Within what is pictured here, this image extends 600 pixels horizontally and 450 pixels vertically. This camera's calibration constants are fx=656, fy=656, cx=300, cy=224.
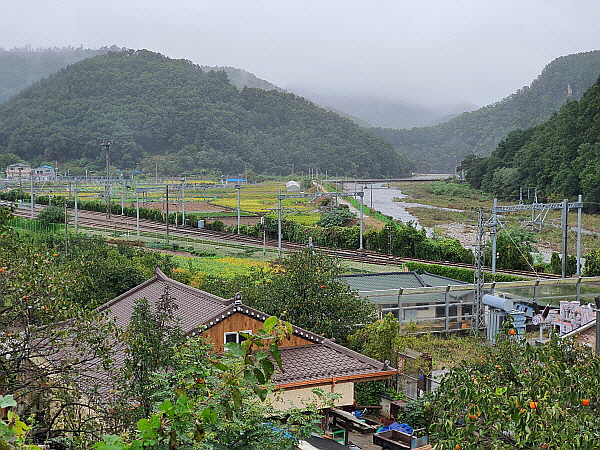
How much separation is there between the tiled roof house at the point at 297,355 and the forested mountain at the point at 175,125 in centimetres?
7876

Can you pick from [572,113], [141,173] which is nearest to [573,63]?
[572,113]

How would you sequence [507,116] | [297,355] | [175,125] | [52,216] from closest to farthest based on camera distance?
[297,355], [52,216], [175,125], [507,116]

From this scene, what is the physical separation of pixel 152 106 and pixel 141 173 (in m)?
23.9

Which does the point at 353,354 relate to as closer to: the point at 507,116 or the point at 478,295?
the point at 478,295

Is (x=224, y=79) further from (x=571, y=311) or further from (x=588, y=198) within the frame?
(x=571, y=311)

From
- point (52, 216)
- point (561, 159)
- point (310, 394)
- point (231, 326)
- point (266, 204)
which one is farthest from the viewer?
point (266, 204)

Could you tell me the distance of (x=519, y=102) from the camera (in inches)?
4803

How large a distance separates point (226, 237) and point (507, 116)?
99846mm

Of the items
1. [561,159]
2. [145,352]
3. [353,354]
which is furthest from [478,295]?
[561,159]

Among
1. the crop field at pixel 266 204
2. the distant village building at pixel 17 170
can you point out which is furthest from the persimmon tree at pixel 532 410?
the distant village building at pixel 17 170

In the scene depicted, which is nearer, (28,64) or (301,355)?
(301,355)

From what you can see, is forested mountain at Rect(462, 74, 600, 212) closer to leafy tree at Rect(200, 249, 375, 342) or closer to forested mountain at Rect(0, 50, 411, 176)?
leafy tree at Rect(200, 249, 375, 342)

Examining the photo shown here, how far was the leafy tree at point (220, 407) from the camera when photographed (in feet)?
9.01

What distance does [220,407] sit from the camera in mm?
3605
